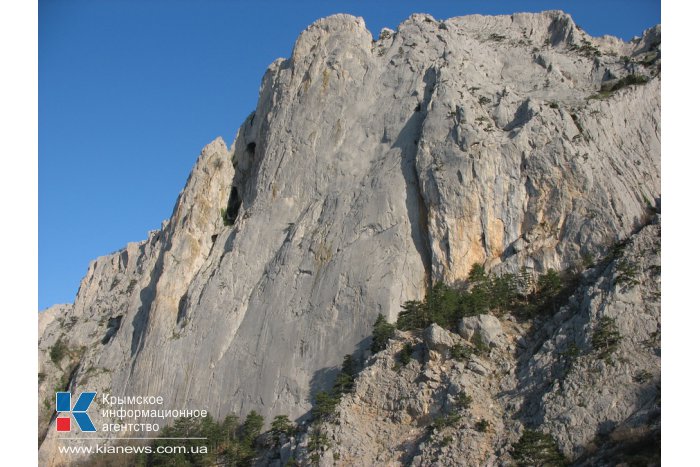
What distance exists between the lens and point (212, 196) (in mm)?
53844

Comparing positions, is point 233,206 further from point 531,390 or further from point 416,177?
point 531,390

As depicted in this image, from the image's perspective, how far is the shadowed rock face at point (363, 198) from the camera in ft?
133

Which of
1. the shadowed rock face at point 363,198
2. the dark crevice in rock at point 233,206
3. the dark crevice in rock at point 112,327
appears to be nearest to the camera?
the shadowed rock face at point 363,198

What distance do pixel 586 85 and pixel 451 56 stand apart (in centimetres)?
853

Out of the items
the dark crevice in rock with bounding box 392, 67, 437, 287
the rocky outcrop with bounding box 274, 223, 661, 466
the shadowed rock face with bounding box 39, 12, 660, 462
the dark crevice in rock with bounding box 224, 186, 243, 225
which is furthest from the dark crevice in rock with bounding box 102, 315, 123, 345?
the rocky outcrop with bounding box 274, 223, 661, 466

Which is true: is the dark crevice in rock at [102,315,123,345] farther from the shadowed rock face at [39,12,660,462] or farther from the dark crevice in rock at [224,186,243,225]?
the dark crevice in rock at [224,186,243,225]

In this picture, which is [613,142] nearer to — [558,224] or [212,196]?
[558,224]

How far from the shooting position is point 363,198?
1766 inches

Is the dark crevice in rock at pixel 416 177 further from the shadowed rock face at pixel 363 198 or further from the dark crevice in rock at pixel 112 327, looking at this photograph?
the dark crevice in rock at pixel 112 327

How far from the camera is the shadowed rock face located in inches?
1594

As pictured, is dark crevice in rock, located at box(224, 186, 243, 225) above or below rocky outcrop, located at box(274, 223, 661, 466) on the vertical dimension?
above

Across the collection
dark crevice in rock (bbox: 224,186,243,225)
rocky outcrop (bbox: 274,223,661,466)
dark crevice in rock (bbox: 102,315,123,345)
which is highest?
dark crevice in rock (bbox: 224,186,243,225)

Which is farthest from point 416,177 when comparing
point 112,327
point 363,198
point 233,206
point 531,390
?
point 112,327

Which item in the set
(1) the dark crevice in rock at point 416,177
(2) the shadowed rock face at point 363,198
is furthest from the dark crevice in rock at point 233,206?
(1) the dark crevice in rock at point 416,177
